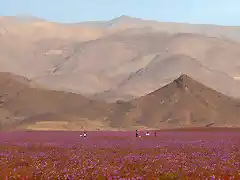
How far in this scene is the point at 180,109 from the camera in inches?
3469

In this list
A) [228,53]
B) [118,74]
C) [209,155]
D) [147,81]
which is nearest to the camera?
[209,155]

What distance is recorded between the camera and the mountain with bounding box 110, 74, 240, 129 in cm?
8550

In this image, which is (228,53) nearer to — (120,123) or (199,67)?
(199,67)

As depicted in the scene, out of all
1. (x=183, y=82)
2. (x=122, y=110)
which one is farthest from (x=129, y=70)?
(x=122, y=110)

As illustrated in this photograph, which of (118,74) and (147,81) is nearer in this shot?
(147,81)

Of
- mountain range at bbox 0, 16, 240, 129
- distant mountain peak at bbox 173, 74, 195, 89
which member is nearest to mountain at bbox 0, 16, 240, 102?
mountain range at bbox 0, 16, 240, 129

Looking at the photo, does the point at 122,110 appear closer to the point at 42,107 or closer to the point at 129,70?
the point at 42,107

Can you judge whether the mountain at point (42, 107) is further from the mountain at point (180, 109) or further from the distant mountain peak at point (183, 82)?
the distant mountain peak at point (183, 82)

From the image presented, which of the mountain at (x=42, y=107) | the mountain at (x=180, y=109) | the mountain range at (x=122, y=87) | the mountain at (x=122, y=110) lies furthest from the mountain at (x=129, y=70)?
the mountain at (x=180, y=109)

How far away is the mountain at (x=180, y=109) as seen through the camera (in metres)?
85.5

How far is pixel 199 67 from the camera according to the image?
6235 inches

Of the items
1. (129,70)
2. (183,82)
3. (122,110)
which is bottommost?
(122,110)

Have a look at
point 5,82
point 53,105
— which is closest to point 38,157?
point 53,105

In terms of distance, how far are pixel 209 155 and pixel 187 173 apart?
5.52 metres
